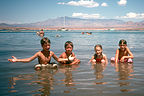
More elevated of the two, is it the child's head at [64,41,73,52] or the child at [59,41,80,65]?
the child's head at [64,41,73,52]

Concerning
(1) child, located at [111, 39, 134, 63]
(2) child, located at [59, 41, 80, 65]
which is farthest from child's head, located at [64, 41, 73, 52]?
(1) child, located at [111, 39, 134, 63]

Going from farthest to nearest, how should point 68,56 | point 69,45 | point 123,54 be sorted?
point 123,54, point 68,56, point 69,45

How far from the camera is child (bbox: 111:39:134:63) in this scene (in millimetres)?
9090

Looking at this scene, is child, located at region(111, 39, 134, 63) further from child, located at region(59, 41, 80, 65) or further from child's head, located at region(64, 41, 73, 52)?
child's head, located at region(64, 41, 73, 52)

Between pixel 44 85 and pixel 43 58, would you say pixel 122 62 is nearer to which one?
pixel 43 58

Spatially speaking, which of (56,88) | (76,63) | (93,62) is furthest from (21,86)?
(93,62)

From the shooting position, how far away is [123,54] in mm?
9602

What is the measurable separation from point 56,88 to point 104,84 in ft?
4.26

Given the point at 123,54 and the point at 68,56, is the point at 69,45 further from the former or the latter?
the point at 123,54

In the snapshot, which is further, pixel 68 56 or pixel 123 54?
pixel 123 54

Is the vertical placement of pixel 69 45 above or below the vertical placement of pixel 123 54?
above

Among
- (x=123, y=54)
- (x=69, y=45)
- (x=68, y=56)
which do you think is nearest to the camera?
(x=69, y=45)

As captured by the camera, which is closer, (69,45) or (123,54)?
(69,45)

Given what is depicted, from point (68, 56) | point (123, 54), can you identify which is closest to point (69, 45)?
point (68, 56)
